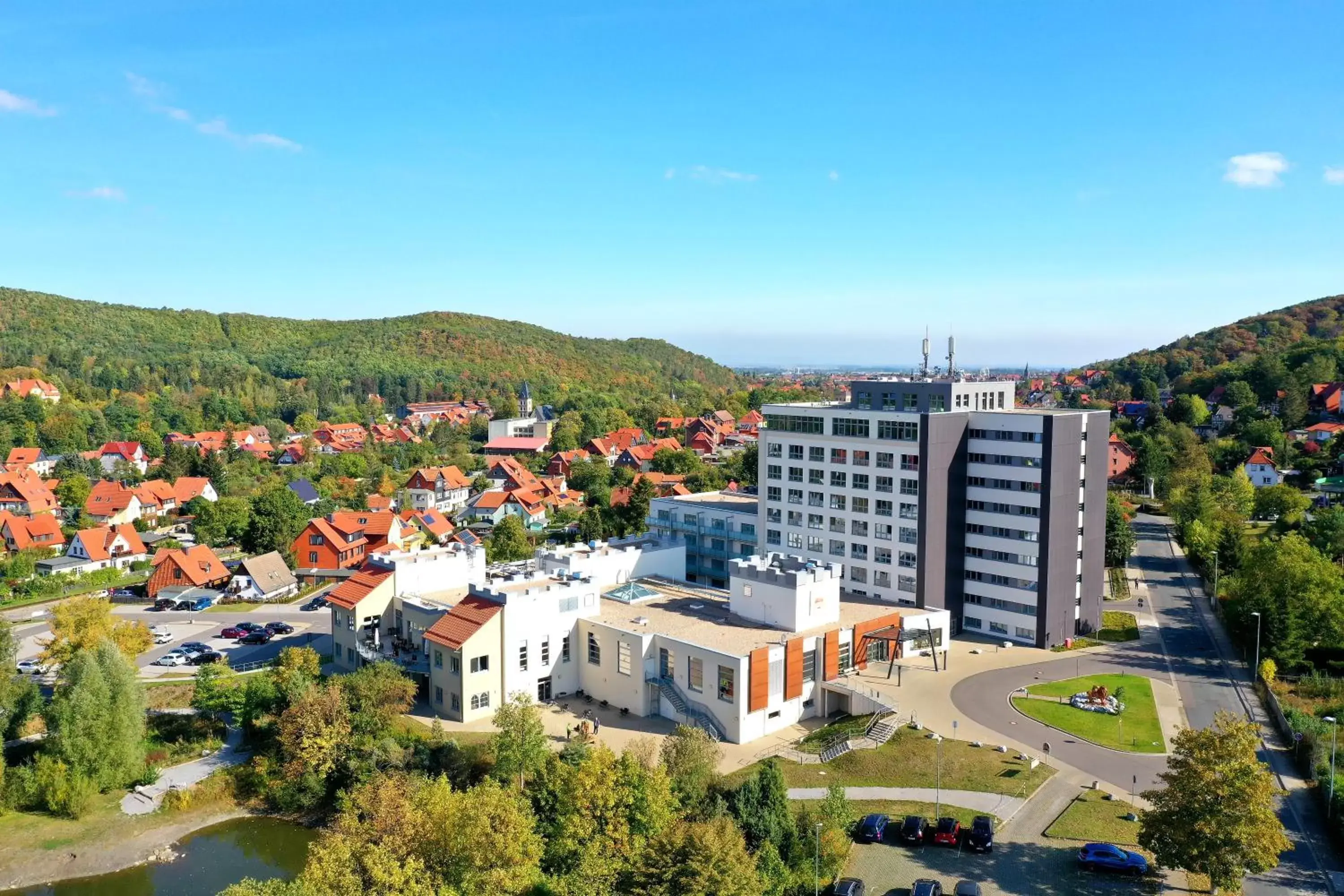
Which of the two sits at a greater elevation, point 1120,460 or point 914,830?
point 1120,460

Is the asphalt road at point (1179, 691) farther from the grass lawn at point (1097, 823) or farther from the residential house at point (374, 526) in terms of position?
the residential house at point (374, 526)

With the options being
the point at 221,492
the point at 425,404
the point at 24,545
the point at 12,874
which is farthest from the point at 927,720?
the point at 425,404

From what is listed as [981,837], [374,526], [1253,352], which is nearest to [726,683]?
[981,837]

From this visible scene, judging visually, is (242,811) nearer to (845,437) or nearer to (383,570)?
(383,570)

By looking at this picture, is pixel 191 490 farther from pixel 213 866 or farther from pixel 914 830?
pixel 914 830

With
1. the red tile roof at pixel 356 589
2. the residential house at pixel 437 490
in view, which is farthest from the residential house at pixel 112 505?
the red tile roof at pixel 356 589

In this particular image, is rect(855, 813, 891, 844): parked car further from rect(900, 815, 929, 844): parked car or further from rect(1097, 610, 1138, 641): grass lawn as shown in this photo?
rect(1097, 610, 1138, 641): grass lawn
